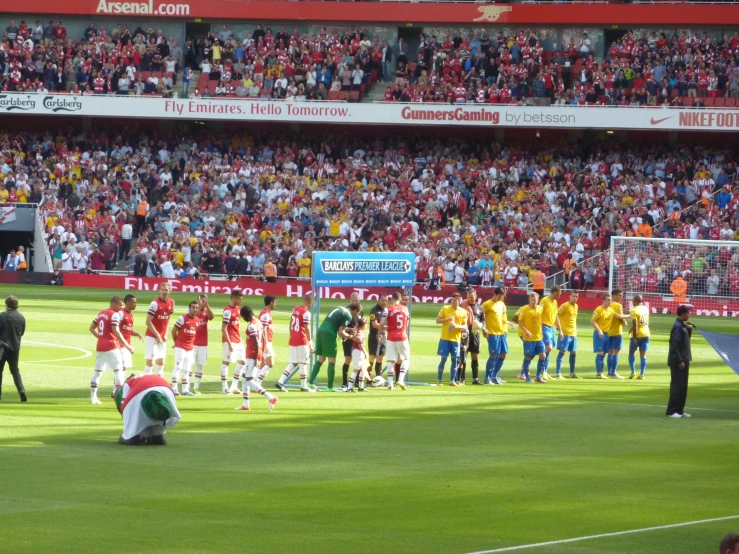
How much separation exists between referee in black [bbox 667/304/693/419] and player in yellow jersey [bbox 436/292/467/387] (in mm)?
5084

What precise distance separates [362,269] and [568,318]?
Answer: 4987 mm

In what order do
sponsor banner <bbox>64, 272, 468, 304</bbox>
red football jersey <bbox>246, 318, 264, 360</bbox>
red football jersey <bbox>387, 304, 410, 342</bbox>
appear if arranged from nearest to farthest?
red football jersey <bbox>246, 318, 264, 360</bbox>
red football jersey <bbox>387, 304, 410, 342</bbox>
sponsor banner <bbox>64, 272, 468, 304</bbox>

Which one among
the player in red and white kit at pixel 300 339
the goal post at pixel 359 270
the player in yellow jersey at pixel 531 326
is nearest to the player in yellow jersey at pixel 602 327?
the player in yellow jersey at pixel 531 326

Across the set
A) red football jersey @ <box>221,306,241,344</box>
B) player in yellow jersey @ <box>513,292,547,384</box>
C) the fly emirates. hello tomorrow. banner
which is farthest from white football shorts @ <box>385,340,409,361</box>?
the fly emirates. hello tomorrow. banner

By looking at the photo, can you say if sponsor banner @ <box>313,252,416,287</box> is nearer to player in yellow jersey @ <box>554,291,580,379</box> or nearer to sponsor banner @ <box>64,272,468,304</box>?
player in yellow jersey @ <box>554,291,580,379</box>

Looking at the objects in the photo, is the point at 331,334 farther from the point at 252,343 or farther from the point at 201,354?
the point at 252,343

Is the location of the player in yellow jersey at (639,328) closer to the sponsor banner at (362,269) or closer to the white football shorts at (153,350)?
the sponsor banner at (362,269)

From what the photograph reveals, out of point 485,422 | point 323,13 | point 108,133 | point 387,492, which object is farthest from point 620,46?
point 387,492

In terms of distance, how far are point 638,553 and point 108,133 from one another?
5159cm

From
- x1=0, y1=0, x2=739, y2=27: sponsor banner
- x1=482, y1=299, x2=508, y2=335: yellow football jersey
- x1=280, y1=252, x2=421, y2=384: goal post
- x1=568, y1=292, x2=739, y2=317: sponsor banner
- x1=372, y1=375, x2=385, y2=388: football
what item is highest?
x1=0, y1=0, x2=739, y2=27: sponsor banner

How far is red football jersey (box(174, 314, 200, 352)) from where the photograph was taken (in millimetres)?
21125

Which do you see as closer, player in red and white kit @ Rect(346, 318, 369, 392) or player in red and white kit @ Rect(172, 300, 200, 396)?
player in red and white kit @ Rect(172, 300, 200, 396)

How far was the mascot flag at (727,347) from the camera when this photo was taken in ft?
65.2

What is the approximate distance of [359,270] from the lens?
25.0m
